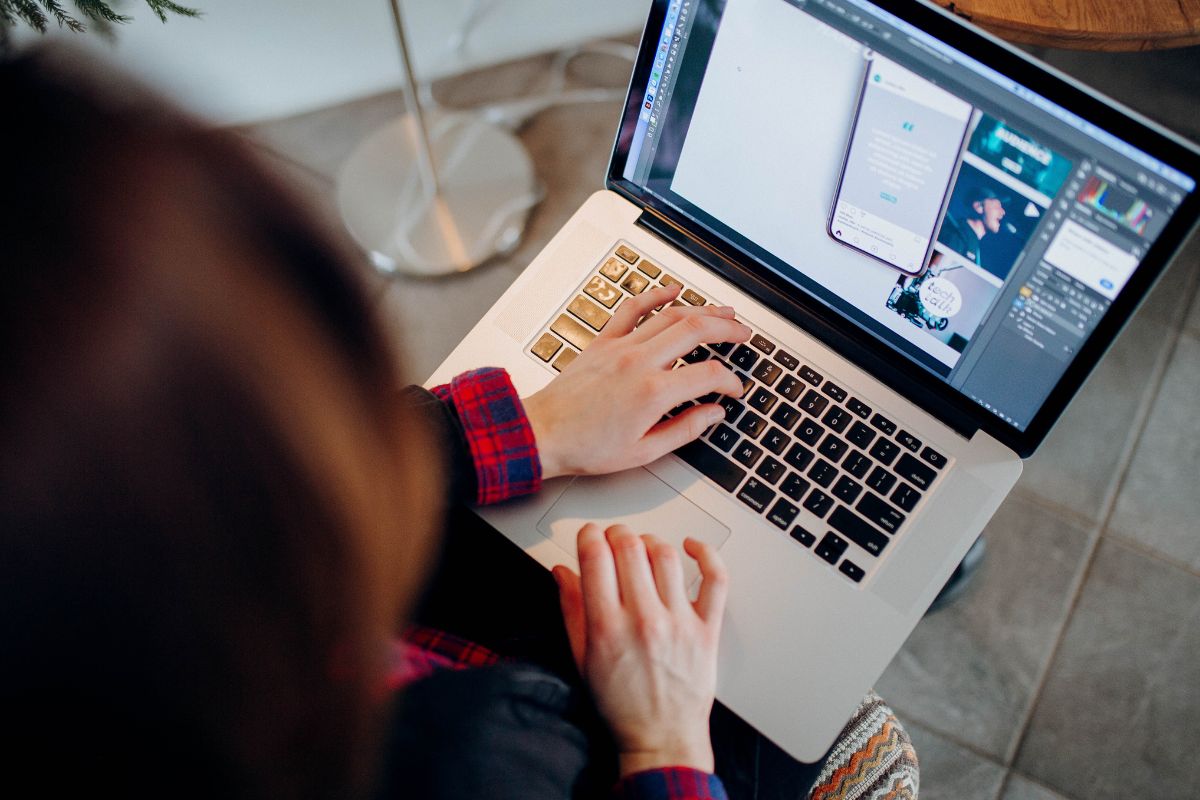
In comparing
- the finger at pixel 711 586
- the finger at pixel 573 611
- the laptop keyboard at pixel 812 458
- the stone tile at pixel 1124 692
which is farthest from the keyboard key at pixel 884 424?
the stone tile at pixel 1124 692

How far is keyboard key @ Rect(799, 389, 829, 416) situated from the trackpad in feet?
0.46

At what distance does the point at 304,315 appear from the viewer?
0.30m

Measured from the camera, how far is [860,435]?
2.39 ft

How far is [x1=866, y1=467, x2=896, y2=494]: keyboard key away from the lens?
712 mm

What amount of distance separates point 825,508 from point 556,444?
250 millimetres

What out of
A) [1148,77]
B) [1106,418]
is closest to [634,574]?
[1106,418]

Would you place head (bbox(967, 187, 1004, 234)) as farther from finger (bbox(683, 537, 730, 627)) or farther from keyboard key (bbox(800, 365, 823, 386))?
finger (bbox(683, 537, 730, 627))

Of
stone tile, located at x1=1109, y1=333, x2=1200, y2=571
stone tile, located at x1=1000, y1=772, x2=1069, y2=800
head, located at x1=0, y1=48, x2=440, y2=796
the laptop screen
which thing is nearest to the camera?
head, located at x1=0, y1=48, x2=440, y2=796

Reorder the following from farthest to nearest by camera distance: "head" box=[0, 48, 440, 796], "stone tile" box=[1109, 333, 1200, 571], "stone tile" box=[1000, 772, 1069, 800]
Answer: "stone tile" box=[1109, 333, 1200, 571] → "stone tile" box=[1000, 772, 1069, 800] → "head" box=[0, 48, 440, 796]

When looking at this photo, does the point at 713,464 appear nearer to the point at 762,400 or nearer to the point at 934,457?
the point at 762,400

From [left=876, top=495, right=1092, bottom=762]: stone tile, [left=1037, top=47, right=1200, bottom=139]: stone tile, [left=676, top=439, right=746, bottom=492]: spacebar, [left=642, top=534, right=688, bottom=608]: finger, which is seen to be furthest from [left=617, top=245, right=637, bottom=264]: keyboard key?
[left=1037, top=47, right=1200, bottom=139]: stone tile

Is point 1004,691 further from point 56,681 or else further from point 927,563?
point 56,681

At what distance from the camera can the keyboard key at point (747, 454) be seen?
0.73 metres

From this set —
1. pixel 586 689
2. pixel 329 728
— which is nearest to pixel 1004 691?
pixel 586 689
